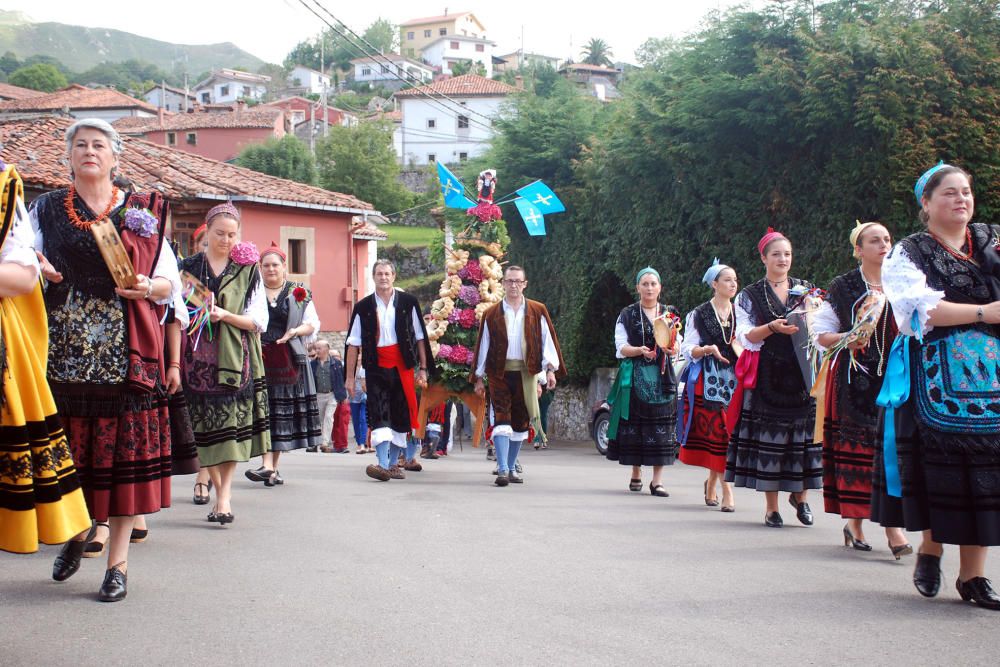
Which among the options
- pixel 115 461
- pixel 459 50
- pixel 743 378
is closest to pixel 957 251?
pixel 743 378

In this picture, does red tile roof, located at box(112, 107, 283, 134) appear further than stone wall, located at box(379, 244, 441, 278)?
Result: Yes

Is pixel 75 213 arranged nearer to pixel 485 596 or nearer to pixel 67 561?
pixel 67 561

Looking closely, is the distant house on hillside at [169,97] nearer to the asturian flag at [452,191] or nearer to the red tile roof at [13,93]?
the red tile roof at [13,93]

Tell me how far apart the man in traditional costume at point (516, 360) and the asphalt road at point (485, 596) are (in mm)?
2491

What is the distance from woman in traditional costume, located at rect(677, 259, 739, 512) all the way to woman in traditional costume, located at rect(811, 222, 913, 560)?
2553 mm

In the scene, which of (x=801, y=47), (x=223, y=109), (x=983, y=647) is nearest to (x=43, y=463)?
(x=983, y=647)

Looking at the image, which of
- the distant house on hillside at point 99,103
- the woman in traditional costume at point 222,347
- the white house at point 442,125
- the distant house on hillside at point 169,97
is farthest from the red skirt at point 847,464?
the distant house on hillside at point 169,97

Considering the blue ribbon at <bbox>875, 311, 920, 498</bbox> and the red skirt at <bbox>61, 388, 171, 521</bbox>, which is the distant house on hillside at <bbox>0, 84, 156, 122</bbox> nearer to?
the red skirt at <bbox>61, 388, 171, 521</bbox>

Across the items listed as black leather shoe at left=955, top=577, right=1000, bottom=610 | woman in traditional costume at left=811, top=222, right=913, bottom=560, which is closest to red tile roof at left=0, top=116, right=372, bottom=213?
woman in traditional costume at left=811, top=222, right=913, bottom=560

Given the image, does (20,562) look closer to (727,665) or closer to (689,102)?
(727,665)

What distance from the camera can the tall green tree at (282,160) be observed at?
197ft

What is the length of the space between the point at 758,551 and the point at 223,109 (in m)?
83.6

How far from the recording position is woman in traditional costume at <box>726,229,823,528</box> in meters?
8.40

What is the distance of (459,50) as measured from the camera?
137625 millimetres
